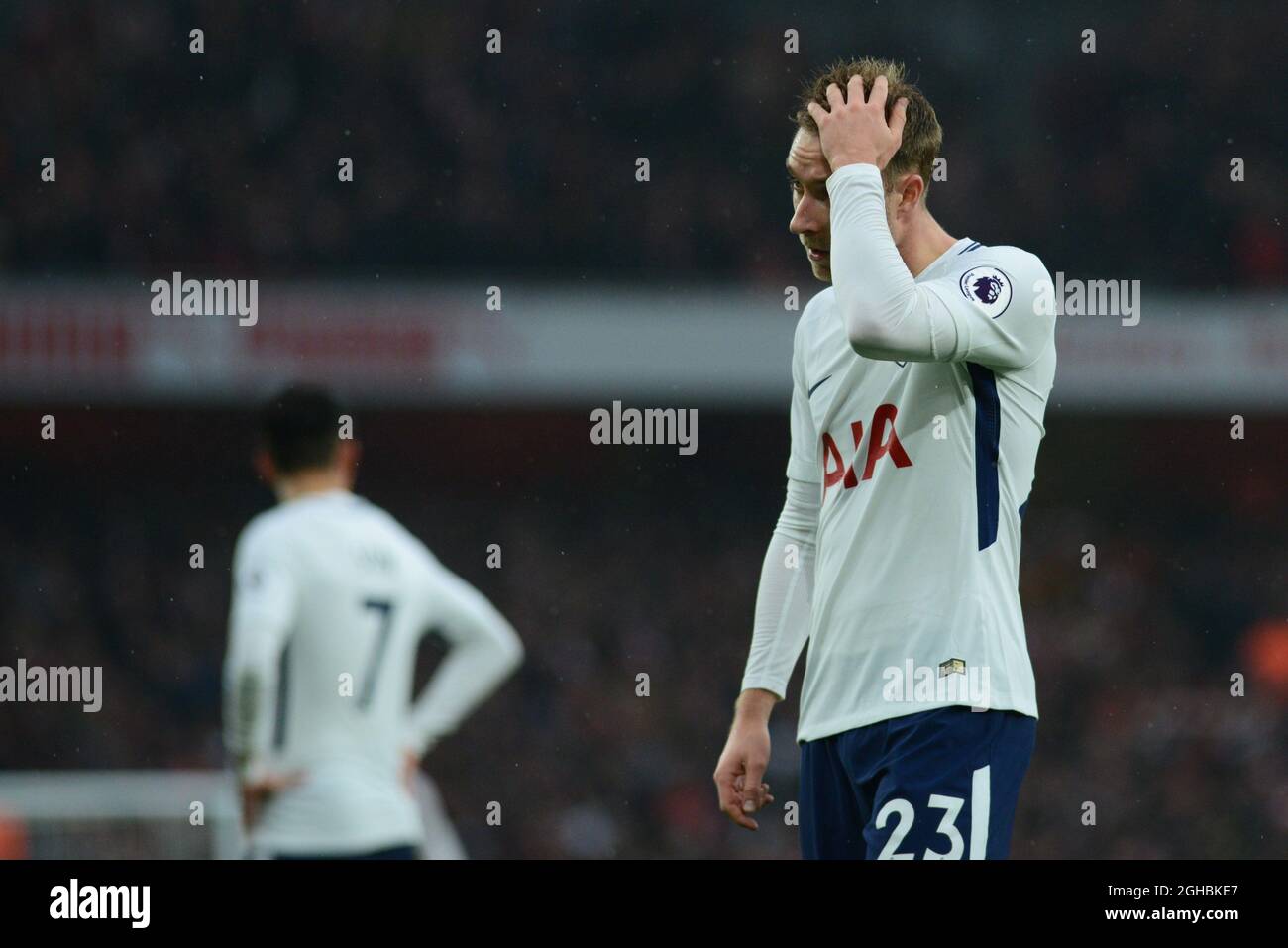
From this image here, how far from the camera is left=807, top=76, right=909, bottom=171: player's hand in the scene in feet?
9.68

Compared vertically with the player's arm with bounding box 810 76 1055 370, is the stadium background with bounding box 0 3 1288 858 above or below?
above

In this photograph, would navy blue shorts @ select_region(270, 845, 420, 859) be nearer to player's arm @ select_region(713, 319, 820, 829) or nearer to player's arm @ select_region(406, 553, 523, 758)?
player's arm @ select_region(406, 553, 523, 758)

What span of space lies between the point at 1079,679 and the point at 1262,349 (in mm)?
2763

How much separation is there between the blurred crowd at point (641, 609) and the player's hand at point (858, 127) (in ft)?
26.3

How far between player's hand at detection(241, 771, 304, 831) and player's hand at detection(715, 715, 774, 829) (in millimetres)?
1127

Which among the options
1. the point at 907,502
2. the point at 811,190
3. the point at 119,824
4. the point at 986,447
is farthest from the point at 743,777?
the point at 119,824

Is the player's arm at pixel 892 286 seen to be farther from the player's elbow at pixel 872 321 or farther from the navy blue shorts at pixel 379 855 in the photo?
the navy blue shorts at pixel 379 855

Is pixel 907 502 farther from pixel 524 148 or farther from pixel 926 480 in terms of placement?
pixel 524 148

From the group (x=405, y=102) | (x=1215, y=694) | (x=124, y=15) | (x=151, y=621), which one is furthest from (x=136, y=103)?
(x=1215, y=694)

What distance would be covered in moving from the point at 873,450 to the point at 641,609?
9833mm

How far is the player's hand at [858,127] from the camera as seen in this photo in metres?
2.95

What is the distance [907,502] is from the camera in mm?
2973
